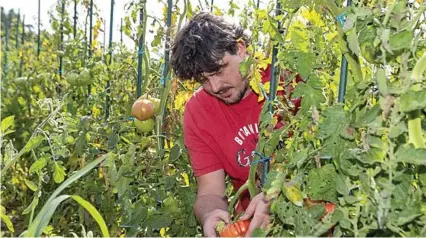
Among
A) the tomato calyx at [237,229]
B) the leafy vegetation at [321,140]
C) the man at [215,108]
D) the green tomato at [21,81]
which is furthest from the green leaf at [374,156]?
the green tomato at [21,81]

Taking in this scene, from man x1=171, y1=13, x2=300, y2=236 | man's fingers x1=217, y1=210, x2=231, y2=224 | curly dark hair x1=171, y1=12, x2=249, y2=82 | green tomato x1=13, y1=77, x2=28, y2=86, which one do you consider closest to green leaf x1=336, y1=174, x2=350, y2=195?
man's fingers x1=217, y1=210, x2=231, y2=224

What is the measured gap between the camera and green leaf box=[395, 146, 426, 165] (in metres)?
0.90

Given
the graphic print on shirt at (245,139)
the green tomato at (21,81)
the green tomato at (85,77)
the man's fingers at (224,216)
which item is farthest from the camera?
the green tomato at (21,81)

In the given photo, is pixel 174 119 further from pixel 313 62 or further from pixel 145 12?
pixel 313 62

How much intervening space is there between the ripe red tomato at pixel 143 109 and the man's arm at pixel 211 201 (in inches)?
10.5

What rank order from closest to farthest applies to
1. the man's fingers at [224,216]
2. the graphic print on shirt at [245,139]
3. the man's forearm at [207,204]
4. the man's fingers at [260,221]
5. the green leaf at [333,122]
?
the green leaf at [333,122], the man's fingers at [260,221], the man's fingers at [224,216], the man's forearm at [207,204], the graphic print on shirt at [245,139]

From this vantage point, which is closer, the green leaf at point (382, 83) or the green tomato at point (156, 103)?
the green leaf at point (382, 83)

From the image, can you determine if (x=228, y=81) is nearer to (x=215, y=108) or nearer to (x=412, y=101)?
(x=215, y=108)

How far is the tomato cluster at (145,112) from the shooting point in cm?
225

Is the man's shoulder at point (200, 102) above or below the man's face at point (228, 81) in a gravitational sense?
below

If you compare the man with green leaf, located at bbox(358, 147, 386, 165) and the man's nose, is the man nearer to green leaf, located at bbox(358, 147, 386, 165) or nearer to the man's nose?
the man's nose

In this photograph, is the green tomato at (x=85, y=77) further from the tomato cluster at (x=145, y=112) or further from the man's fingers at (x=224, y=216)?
the man's fingers at (x=224, y=216)

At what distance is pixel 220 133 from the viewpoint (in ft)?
7.34

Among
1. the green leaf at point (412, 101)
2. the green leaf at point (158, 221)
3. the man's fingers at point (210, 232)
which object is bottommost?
the green leaf at point (158, 221)
